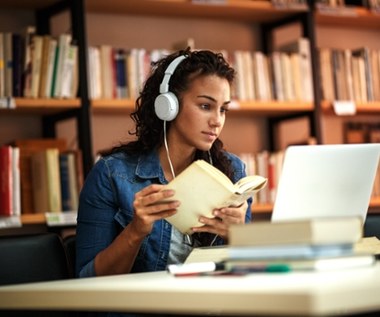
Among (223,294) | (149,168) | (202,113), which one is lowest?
(223,294)

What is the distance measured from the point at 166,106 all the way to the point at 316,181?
27.9 inches

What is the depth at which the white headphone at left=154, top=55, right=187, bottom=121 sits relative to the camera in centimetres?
227

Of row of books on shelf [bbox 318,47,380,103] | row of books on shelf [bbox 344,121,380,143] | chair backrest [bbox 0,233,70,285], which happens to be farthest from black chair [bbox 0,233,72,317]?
row of books on shelf [bbox 344,121,380,143]

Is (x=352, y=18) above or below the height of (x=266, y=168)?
above

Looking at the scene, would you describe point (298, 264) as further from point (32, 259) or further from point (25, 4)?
point (25, 4)

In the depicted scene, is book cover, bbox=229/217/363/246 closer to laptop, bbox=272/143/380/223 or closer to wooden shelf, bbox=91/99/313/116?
laptop, bbox=272/143/380/223

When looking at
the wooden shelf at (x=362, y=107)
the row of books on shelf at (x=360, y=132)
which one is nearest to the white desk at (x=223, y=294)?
the wooden shelf at (x=362, y=107)

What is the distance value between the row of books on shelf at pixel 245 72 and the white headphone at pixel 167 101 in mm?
1211

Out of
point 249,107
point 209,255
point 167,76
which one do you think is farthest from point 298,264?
point 249,107

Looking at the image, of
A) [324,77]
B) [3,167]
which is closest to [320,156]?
[3,167]

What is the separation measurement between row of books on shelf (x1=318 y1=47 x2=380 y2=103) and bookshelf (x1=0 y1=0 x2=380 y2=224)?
0.08 m

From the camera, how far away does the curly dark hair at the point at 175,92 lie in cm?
232

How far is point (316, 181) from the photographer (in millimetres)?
1663

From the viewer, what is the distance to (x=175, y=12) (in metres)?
3.95
